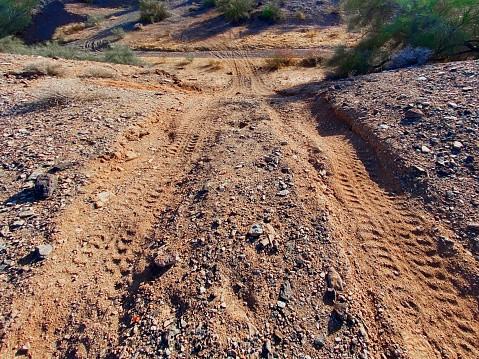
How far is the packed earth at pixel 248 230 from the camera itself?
2.33 meters

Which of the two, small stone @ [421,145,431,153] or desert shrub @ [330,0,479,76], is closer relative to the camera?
small stone @ [421,145,431,153]

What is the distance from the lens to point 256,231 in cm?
305

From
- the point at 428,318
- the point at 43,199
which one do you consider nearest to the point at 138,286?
the point at 43,199

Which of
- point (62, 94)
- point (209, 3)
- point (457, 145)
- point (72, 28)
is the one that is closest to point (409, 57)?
point (457, 145)

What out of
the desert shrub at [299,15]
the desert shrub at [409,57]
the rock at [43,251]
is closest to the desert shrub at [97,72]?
the rock at [43,251]

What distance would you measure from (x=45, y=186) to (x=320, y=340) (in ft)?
13.8

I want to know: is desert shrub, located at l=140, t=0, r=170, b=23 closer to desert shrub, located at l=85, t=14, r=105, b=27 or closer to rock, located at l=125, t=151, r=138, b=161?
desert shrub, located at l=85, t=14, r=105, b=27

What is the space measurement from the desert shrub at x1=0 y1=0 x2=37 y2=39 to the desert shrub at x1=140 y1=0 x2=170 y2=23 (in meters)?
8.43

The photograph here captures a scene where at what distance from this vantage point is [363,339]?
85.6 inches

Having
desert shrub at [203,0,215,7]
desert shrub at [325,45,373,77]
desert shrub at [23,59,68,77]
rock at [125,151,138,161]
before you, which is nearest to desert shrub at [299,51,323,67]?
desert shrub at [325,45,373,77]

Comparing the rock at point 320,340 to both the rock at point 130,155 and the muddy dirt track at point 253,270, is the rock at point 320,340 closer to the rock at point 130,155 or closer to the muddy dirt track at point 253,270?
the muddy dirt track at point 253,270

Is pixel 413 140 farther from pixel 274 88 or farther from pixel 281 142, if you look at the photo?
pixel 274 88

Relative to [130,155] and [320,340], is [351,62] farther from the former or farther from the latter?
[320,340]

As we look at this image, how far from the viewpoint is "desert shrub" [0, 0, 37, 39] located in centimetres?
1670
